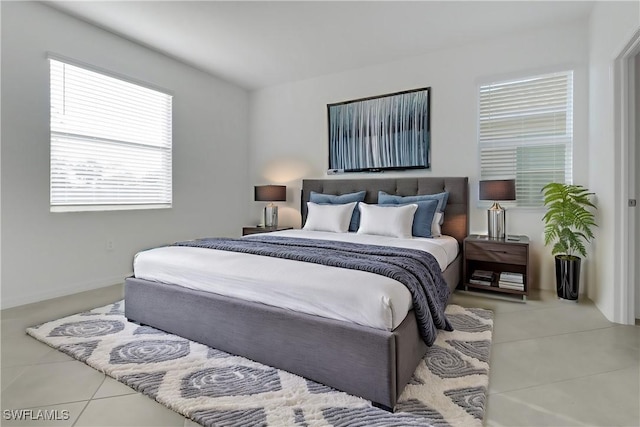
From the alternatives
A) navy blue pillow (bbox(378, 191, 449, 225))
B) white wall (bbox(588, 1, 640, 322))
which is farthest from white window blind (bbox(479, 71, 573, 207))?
navy blue pillow (bbox(378, 191, 449, 225))

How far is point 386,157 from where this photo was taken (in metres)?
4.21

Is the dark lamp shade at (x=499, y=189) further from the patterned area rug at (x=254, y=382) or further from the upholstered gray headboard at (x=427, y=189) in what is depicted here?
the patterned area rug at (x=254, y=382)

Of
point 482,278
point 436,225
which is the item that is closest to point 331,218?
point 436,225

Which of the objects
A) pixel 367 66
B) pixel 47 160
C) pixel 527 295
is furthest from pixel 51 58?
pixel 527 295

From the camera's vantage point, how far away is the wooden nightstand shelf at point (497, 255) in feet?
10.1

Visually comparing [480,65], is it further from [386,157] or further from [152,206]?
[152,206]

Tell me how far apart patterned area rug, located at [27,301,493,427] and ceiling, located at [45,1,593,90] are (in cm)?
280

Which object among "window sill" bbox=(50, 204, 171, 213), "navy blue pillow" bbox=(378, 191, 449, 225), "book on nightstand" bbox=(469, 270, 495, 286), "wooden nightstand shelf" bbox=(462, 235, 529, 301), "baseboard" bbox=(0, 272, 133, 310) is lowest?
"baseboard" bbox=(0, 272, 133, 310)

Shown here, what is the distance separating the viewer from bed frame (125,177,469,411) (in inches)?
58.9

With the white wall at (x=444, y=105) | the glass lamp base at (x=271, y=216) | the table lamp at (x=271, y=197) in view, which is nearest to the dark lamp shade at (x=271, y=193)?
the table lamp at (x=271, y=197)

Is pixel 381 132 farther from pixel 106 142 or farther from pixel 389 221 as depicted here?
pixel 106 142

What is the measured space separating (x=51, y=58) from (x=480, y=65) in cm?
435

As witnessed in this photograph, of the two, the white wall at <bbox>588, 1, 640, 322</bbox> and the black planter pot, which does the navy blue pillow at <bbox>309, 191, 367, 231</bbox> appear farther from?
the white wall at <bbox>588, 1, 640, 322</bbox>

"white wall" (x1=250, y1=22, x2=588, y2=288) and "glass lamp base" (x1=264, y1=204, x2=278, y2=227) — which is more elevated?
"white wall" (x1=250, y1=22, x2=588, y2=288)
